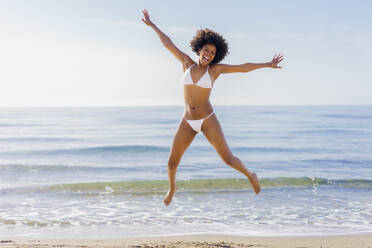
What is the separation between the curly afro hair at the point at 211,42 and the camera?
19.7 feet

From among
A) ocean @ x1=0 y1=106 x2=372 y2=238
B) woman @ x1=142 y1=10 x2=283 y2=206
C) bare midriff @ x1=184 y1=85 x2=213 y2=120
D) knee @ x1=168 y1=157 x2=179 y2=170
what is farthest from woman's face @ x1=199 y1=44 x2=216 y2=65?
ocean @ x1=0 y1=106 x2=372 y2=238

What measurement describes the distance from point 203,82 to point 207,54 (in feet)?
1.23

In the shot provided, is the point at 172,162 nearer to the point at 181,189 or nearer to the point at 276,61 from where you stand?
the point at 276,61

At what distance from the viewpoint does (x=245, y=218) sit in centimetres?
928

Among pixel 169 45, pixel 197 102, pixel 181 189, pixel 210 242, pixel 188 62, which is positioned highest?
pixel 169 45

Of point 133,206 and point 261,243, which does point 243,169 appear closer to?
point 261,243

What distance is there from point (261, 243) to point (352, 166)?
11.7 meters

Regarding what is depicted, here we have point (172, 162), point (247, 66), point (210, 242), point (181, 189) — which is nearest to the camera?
point (247, 66)

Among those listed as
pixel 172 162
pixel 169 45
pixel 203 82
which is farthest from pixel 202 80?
pixel 172 162

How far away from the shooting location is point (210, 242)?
728 cm

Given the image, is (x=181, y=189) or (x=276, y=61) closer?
(x=276, y=61)

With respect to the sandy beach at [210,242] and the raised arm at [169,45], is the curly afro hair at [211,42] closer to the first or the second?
the raised arm at [169,45]

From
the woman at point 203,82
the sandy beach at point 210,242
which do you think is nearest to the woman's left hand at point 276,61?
the woman at point 203,82

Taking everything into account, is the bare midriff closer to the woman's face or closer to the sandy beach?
the woman's face
